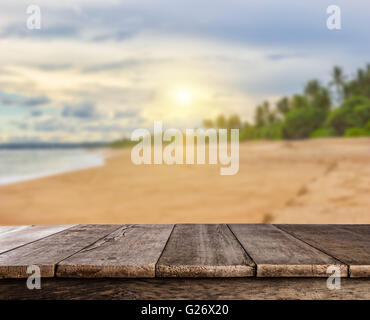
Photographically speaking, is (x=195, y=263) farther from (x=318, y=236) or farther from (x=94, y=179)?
(x=94, y=179)

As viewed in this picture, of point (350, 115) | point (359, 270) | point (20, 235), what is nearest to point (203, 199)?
point (20, 235)

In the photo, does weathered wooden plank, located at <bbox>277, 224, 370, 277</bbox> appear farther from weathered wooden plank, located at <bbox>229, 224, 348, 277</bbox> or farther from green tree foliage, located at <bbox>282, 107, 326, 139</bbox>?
green tree foliage, located at <bbox>282, 107, 326, 139</bbox>

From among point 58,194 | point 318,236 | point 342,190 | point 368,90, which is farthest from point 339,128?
point 318,236

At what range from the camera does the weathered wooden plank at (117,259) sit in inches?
38.8

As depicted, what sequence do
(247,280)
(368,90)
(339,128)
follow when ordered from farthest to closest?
1. (368,90)
2. (339,128)
3. (247,280)

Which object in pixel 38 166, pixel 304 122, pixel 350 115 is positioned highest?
pixel 350 115

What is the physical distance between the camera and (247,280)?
3.21 ft

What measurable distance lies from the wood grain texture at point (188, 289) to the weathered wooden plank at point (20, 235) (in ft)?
1.08

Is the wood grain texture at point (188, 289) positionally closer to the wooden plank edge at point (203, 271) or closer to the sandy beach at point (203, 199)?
the wooden plank edge at point (203, 271)

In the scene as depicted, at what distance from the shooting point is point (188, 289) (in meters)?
0.93

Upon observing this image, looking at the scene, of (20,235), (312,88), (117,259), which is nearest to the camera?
(117,259)

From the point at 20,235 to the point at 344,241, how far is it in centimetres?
140

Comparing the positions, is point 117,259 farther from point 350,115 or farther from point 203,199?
point 350,115
